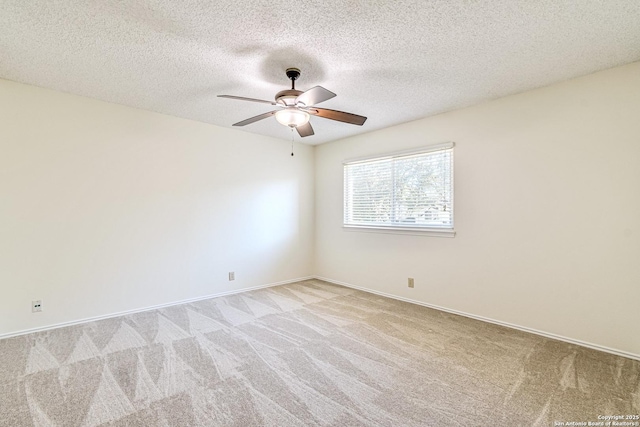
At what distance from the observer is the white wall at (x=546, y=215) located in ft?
8.36

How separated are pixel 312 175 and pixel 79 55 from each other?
3666 millimetres

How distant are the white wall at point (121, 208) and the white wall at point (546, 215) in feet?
7.93

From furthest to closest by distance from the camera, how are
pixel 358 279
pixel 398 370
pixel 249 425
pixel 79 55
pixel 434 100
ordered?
pixel 358 279 → pixel 434 100 → pixel 79 55 → pixel 398 370 → pixel 249 425

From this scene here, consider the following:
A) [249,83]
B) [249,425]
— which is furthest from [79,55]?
[249,425]

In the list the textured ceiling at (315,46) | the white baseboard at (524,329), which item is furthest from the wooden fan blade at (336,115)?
the white baseboard at (524,329)

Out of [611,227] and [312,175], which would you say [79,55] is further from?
[611,227]

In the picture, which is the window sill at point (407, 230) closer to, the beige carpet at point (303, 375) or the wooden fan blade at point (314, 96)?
the beige carpet at point (303, 375)

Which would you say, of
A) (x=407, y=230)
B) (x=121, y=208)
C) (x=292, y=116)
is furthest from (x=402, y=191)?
(x=121, y=208)

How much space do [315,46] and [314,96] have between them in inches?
15.4

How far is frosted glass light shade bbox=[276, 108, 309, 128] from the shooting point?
8.30 feet

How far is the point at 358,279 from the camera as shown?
475cm

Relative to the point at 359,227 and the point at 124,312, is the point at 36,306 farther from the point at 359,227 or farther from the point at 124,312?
the point at 359,227

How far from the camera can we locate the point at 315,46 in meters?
2.27

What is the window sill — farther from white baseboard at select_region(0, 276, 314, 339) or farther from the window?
white baseboard at select_region(0, 276, 314, 339)
